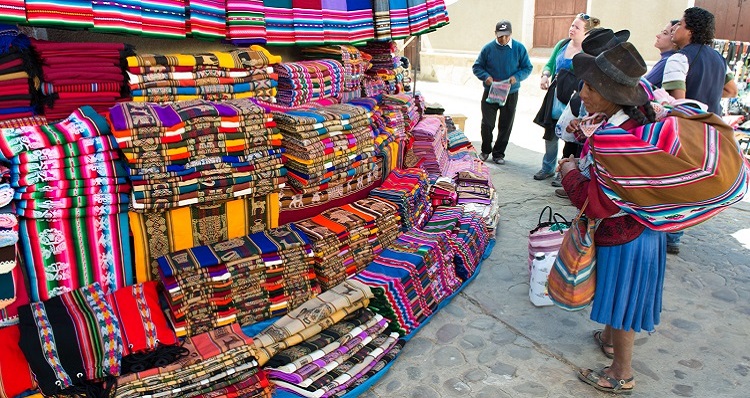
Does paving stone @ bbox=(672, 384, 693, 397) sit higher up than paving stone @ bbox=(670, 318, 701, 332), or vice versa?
paving stone @ bbox=(670, 318, 701, 332)

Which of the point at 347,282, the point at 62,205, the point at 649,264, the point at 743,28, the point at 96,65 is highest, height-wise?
the point at 743,28

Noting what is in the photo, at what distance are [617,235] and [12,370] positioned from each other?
2606mm

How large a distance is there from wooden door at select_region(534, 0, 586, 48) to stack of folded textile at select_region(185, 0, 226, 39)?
1151 centimetres

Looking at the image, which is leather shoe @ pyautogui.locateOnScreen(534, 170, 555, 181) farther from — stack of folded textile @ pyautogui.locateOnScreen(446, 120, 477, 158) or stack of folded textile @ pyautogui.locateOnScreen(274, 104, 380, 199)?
stack of folded textile @ pyautogui.locateOnScreen(274, 104, 380, 199)

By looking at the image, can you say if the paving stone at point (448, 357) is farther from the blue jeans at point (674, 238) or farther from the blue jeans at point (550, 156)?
the blue jeans at point (550, 156)

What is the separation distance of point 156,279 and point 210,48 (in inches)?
57.2

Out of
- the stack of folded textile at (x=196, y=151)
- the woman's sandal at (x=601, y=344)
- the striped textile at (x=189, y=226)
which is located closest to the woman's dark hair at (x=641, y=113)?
the woman's sandal at (x=601, y=344)

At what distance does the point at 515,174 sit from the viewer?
6.81 metres

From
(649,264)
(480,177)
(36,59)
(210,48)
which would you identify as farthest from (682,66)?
(36,59)

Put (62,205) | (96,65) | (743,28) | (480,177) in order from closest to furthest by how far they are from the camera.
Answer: (62,205) → (96,65) → (480,177) → (743,28)

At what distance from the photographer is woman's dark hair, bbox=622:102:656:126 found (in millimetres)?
2373

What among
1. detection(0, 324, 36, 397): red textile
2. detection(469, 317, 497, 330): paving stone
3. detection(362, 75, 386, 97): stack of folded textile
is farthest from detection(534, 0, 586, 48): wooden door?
detection(0, 324, 36, 397): red textile

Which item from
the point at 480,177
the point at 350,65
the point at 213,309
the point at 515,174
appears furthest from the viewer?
the point at 515,174

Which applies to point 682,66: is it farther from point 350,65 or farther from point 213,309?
point 213,309
